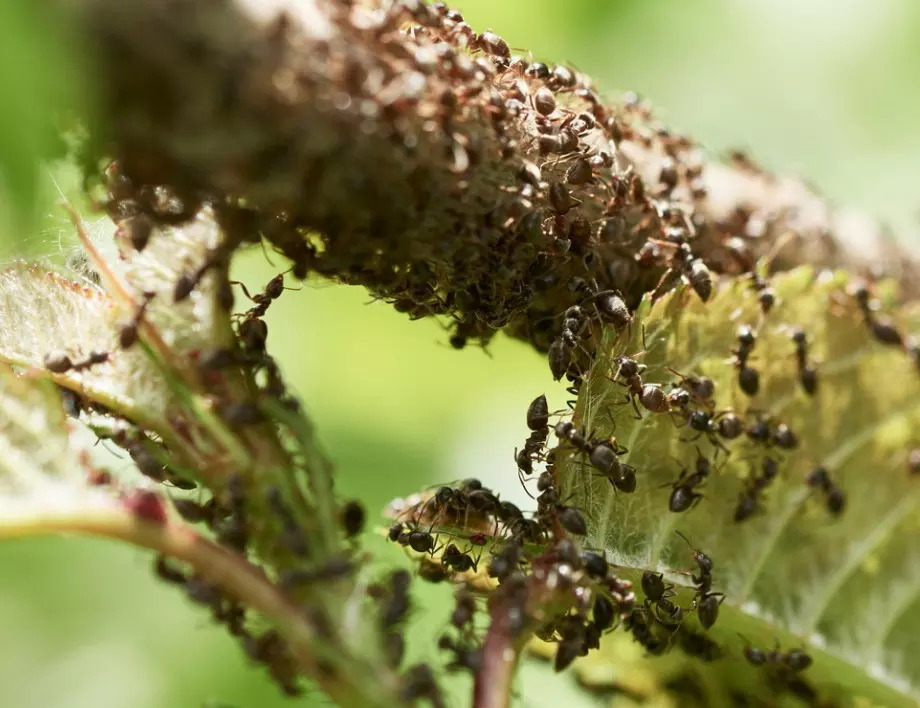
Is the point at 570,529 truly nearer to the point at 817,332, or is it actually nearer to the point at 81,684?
the point at 817,332

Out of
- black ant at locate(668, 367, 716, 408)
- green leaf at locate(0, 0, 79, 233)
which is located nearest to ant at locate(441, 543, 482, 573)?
black ant at locate(668, 367, 716, 408)

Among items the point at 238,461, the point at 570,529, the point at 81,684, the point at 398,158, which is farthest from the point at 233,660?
the point at 398,158

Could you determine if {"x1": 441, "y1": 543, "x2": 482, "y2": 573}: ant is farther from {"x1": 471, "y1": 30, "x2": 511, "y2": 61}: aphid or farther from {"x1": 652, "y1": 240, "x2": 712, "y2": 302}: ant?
{"x1": 471, "y1": 30, "x2": 511, "y2": 61}: aphid

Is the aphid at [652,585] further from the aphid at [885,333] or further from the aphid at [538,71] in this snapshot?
the aphid at [538,71]

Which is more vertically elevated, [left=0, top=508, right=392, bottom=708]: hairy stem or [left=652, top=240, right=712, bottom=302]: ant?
[left=652, top=240, right=712, bottom=302]: ant

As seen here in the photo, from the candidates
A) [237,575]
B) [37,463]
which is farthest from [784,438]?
[37,463]

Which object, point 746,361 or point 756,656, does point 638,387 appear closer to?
point 746,361
